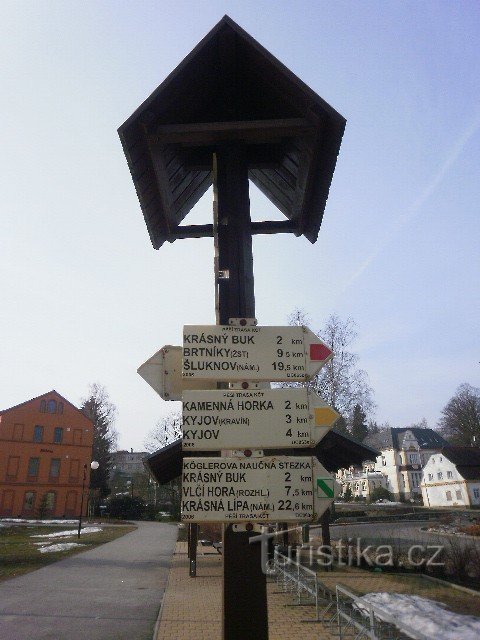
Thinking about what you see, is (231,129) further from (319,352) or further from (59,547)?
(59,547)

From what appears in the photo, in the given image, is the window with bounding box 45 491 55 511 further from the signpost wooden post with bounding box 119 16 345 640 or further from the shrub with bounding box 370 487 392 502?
the signpost wooden post with bounding box 119 16 345 640

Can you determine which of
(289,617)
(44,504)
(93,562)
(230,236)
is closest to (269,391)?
(230,236)

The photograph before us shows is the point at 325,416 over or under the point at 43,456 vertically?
under

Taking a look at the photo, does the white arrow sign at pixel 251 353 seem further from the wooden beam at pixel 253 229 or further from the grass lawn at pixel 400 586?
the grass lawn at pixel 400 586

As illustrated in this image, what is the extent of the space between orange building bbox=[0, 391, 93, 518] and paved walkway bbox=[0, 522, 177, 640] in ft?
109

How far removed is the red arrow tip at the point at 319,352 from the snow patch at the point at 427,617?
530 cm

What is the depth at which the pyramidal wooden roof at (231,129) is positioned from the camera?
3.91 m

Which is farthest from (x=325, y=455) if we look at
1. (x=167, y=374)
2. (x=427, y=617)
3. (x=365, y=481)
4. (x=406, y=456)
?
(x=365, y=481)

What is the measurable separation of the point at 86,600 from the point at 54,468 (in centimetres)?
4315

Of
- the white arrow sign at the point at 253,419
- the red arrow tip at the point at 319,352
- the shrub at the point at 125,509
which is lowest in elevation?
the shrub at the point at 125,509

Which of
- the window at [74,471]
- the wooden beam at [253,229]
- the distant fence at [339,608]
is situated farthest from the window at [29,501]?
the wooden beam at [253,229]

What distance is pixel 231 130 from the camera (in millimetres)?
3990

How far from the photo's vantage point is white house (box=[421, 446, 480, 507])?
5288 cm

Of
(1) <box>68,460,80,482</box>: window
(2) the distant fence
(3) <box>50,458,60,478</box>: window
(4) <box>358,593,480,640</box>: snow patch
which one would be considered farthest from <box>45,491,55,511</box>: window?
(4) <box>358,593,480,640</box>: snow patch
